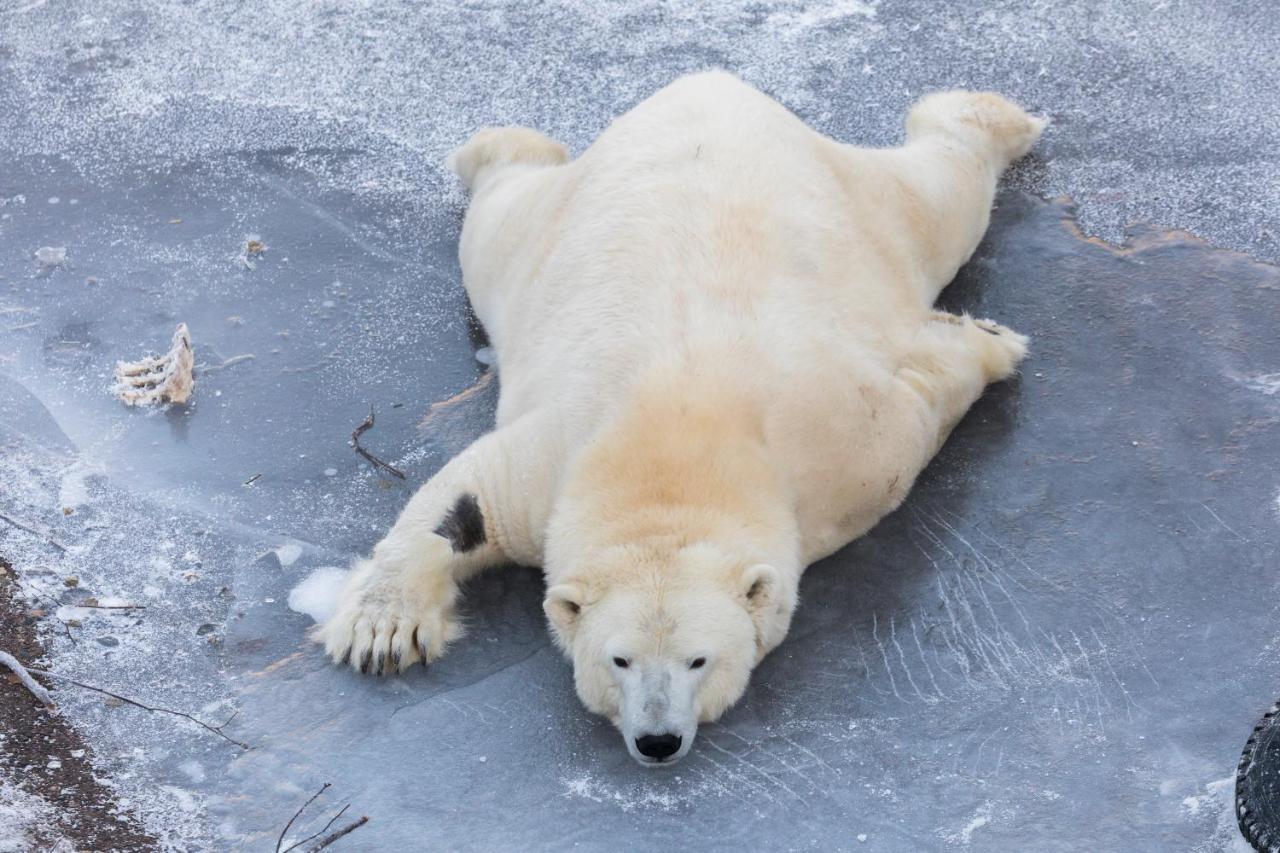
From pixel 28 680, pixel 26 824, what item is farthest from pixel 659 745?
pixel 28 680

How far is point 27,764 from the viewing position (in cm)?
342

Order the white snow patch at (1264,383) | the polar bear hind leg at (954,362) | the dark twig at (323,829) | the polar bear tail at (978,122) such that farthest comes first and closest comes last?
the polar bear tail at (978,122) < the white snow patch at (1264,383) < the polar bear hind leg at (954,362) < the dark twig at (323,829)

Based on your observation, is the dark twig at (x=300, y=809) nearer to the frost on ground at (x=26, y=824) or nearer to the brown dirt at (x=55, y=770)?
the brown dirt at (x=55, y=770)

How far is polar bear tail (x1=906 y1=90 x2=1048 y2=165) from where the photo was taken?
5441 millimetres

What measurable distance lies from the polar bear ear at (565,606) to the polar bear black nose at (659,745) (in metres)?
0.36

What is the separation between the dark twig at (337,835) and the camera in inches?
128

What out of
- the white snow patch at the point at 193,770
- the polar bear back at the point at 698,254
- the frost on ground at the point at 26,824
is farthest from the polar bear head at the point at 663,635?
the frost on ground at the point at 26,824

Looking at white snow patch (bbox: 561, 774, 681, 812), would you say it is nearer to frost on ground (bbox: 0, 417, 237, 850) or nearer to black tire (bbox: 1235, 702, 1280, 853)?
frost on ground (bbox: 0, 417, 237, 850)

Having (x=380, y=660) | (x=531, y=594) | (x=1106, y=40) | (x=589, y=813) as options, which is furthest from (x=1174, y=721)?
(x=1106, y=40)

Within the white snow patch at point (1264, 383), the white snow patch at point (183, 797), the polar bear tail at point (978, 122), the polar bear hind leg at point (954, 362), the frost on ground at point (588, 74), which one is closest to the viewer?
the white snow patch at point (183, 797)

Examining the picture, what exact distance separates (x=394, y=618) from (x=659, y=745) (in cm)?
87

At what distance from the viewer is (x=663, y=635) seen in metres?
3.36

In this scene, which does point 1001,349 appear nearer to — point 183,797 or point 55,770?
point 183,797

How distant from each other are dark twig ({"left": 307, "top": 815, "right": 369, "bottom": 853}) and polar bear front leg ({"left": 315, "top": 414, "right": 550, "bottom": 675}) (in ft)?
1.86
